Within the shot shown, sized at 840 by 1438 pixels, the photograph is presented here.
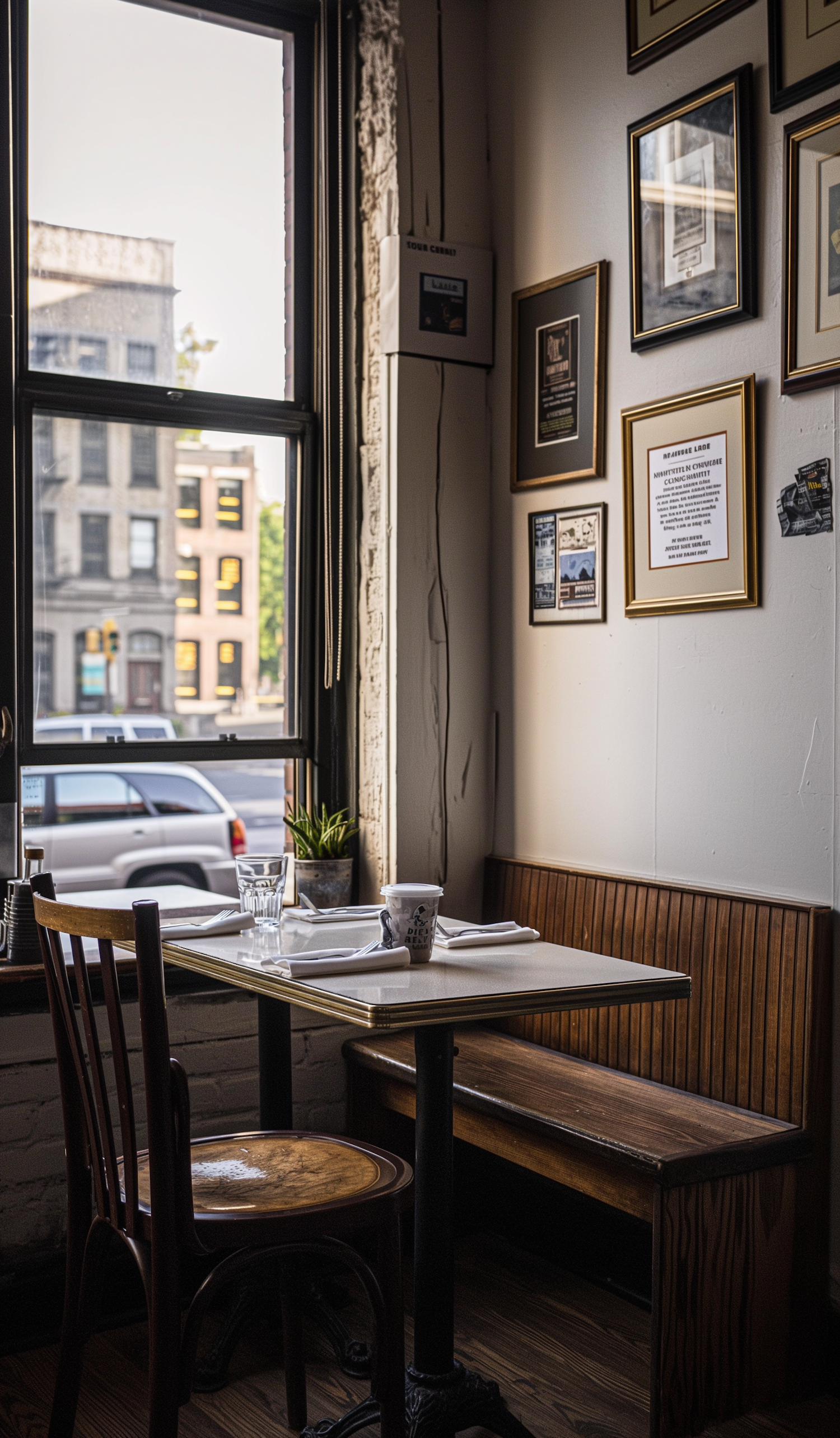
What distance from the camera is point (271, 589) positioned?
3.27m

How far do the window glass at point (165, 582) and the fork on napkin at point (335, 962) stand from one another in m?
1.16

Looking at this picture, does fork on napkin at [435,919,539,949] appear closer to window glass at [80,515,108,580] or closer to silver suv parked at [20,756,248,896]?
silver suv parked at [20,756,248,896]

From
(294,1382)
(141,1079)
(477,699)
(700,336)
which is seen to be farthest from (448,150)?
(294,1382)

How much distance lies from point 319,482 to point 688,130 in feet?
4.01

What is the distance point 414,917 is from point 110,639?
51.7 inches

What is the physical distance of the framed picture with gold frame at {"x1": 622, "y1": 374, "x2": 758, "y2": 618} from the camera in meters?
2.47

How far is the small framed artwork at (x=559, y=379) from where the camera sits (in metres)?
2.87

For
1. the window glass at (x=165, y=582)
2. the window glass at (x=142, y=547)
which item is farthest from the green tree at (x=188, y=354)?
the window glass at (x=142, y=547)

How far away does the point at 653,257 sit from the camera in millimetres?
2688

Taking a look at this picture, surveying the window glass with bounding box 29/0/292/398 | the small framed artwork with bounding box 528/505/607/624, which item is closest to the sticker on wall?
the small framed artwork with bounding box 528/505/607/624

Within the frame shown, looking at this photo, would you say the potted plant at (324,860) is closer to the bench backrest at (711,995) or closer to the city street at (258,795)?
the city street at (258,795)

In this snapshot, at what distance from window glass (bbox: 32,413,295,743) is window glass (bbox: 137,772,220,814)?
0.14 meters

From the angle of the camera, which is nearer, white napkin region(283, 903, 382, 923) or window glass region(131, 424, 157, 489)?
white napkin region(283, 903, 382, 923)

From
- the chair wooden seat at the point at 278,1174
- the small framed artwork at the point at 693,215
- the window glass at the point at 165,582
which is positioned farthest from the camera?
the window glass at the point at 165,582
